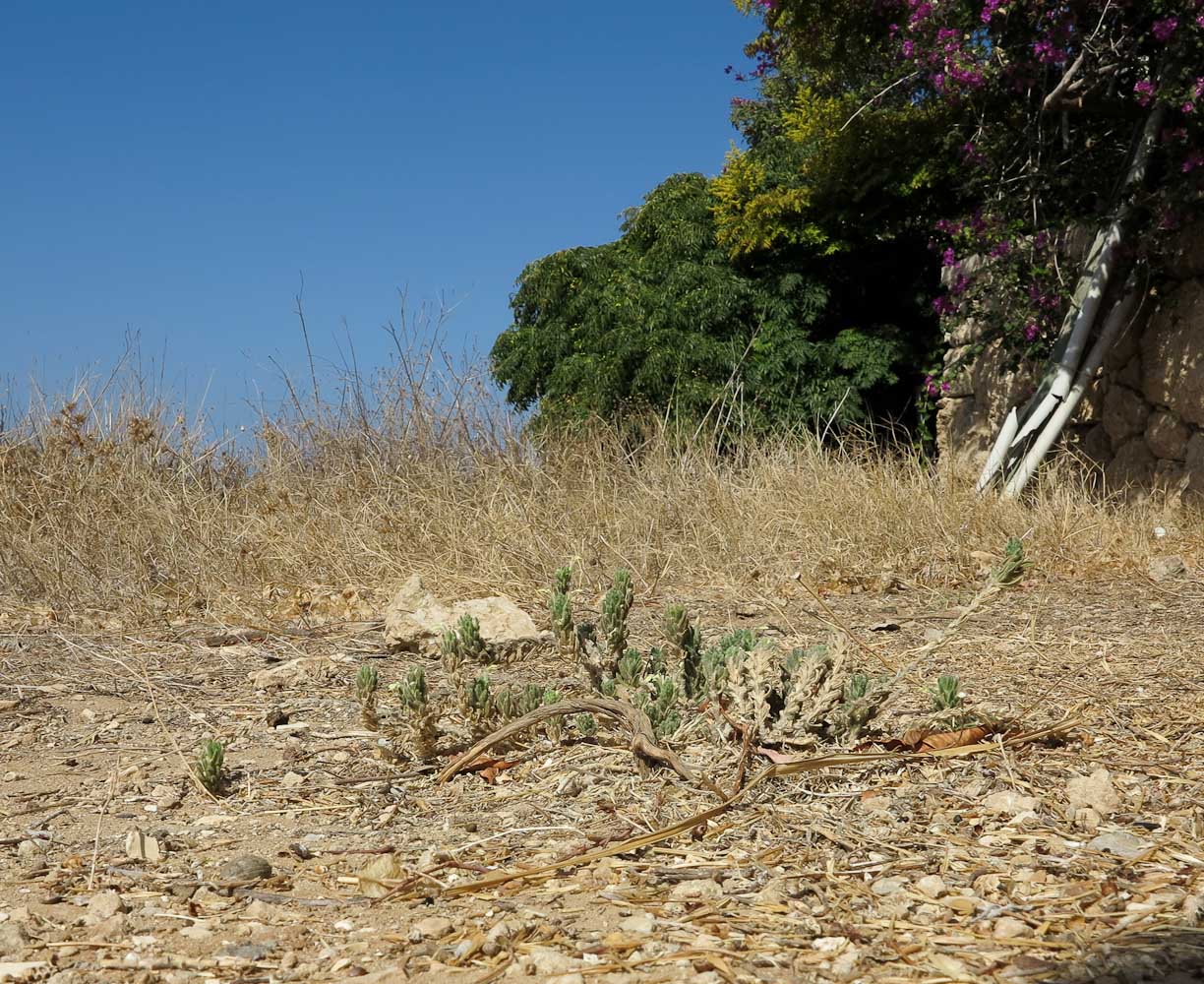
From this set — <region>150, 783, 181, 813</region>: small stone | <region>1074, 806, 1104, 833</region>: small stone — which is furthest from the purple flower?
<region>150, 783, 181, 813</region>: small stone

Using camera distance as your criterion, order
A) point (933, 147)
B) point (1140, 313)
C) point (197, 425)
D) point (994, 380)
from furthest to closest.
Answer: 1. point (933, 147)
2. point (994, 380)
3. point (1140, 313)
4. point (197, 425)

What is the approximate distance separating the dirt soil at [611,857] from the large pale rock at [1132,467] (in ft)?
16.7

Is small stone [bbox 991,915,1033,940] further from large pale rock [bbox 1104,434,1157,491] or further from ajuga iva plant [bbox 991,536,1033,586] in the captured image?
large pale rock [bbox 1104,434,1157,491]

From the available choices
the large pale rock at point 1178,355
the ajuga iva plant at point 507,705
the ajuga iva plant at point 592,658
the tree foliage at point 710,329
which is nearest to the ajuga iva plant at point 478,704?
the ajuga iva plant at point 507,705

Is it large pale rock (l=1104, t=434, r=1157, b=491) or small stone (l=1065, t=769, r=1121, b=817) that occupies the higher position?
large pale rock (l=1104, t=434, r=1157, b=491)

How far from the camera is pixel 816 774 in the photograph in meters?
2.16

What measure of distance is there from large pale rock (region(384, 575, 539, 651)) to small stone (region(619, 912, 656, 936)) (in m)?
1.88

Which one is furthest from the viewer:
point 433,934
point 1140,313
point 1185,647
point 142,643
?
point 1140,313

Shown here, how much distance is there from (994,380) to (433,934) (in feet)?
26.8

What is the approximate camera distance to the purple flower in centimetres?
648

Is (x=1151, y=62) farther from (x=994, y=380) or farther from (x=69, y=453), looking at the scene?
(x=69, y=453)

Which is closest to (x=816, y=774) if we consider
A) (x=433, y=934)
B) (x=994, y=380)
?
(x=433, y=934)

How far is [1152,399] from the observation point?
754cm

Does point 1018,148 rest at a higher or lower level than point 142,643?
higher
